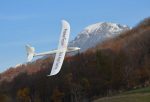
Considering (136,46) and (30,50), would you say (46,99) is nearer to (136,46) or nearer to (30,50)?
(136,46)

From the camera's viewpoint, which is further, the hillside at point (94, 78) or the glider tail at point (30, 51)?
the hillside at point (94, 78)

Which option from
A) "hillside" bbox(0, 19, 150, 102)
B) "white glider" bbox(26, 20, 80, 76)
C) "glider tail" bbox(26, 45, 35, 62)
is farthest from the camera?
"hillside" bbox(0, 19, 150, 102)

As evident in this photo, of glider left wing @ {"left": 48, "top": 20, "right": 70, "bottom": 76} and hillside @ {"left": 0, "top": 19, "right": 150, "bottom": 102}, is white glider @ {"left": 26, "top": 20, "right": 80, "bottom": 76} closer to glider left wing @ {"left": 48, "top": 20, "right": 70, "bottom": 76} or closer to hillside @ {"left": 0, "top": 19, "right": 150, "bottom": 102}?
glider left wing @ {"left": 48, "top": 20, "right": 70, "bottom": 76}

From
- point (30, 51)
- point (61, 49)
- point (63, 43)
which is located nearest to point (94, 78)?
point (30, 51)

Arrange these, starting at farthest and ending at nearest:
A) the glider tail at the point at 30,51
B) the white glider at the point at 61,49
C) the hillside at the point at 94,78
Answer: the hillside at the point at 94,78 < the glider tail at the point at 30,51 < the white glider at the point at 61,49

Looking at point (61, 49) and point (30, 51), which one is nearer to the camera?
point (61, 49)

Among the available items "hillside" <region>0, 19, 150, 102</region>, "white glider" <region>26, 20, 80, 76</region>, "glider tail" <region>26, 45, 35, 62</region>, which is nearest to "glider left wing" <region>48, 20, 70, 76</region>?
"white glider" <region>26, 20, 80, 76</region>

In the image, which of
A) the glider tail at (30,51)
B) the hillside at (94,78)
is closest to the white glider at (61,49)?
the glider tail at (30,51)

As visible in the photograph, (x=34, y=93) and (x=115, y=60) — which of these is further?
(x=34, y=93)

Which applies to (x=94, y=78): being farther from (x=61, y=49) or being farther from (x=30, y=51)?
(x=61, y=49)

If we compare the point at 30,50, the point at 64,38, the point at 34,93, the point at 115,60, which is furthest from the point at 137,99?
the point at 34,93

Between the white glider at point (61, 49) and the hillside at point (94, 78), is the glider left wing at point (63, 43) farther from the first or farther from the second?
the hillside at point (94, 78)
